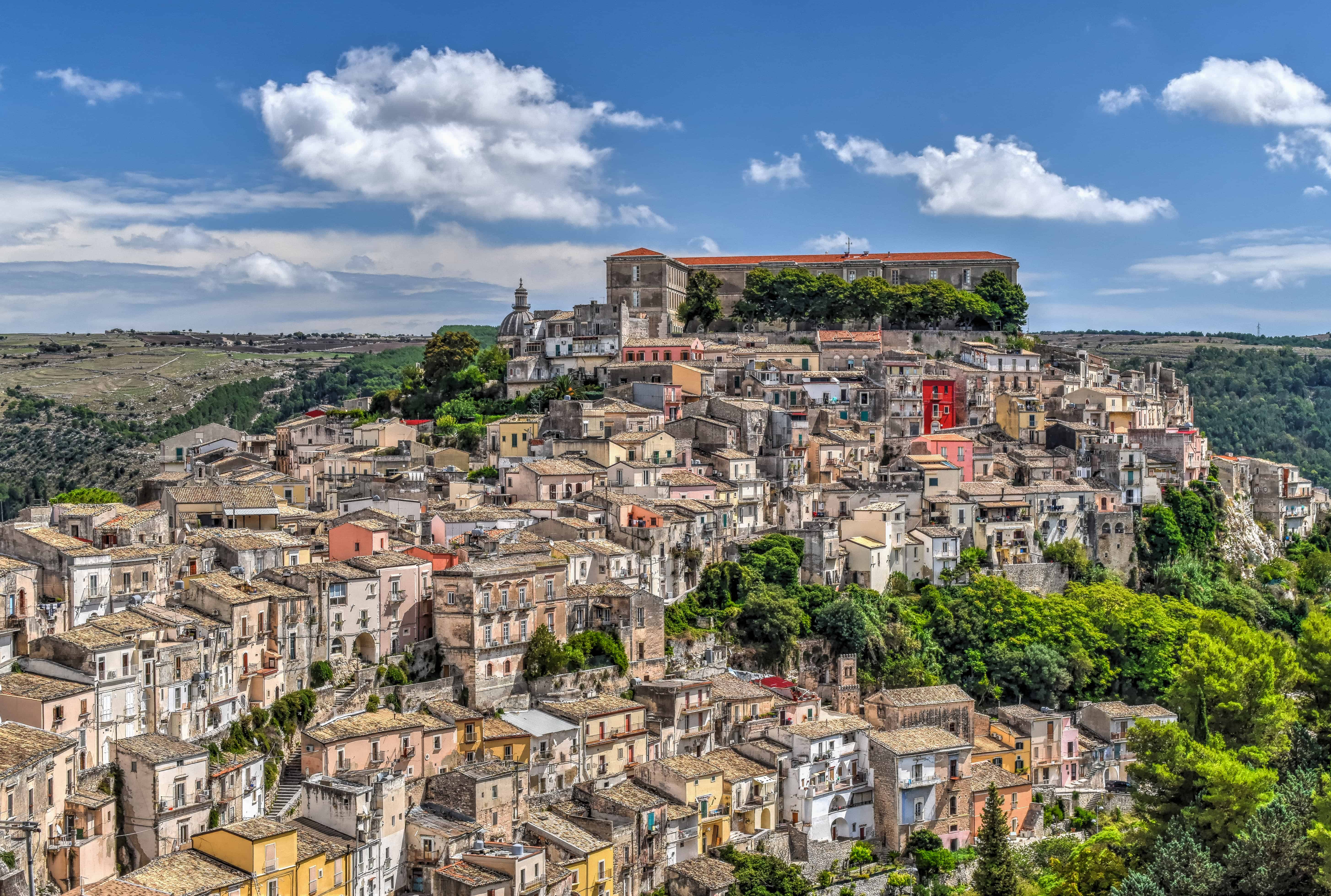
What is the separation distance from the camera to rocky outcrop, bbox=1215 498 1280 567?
71.2 m

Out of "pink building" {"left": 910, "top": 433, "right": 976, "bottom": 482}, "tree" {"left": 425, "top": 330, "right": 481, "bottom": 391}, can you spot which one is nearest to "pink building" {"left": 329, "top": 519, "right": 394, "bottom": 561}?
"pink building" {"left": 910, "top": 433, "right": 976, "bottom": 482}

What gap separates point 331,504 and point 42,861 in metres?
30.3

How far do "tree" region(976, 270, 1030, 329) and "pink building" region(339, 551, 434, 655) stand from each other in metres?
56.7

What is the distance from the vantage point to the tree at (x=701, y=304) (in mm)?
90375

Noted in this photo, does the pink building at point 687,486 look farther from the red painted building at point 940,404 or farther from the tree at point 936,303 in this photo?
the tree at point 936,303

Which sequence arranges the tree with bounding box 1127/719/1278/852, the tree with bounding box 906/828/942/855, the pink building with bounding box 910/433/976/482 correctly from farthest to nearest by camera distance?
1. the pink building with bounding box 910/433/976/482
2. the tree with bounding box 906/828/942/855
3. the tree with bounding box 1127/719/1278/852

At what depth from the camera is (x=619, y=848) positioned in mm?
40719

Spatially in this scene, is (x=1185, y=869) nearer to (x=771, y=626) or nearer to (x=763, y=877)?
(x=763, y=877)

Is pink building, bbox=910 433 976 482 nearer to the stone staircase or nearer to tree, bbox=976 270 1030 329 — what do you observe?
tree, bbox=976 270 1030 329

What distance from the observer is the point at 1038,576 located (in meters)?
62.6

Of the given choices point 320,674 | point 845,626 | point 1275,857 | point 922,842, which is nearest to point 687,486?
point 845,626

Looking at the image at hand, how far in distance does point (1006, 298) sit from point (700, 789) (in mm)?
58087

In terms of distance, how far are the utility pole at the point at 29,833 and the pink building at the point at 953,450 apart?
145 feet

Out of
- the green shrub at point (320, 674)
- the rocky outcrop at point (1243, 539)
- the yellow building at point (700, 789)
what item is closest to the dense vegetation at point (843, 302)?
the rocky outcrop at point (1243, 539)
